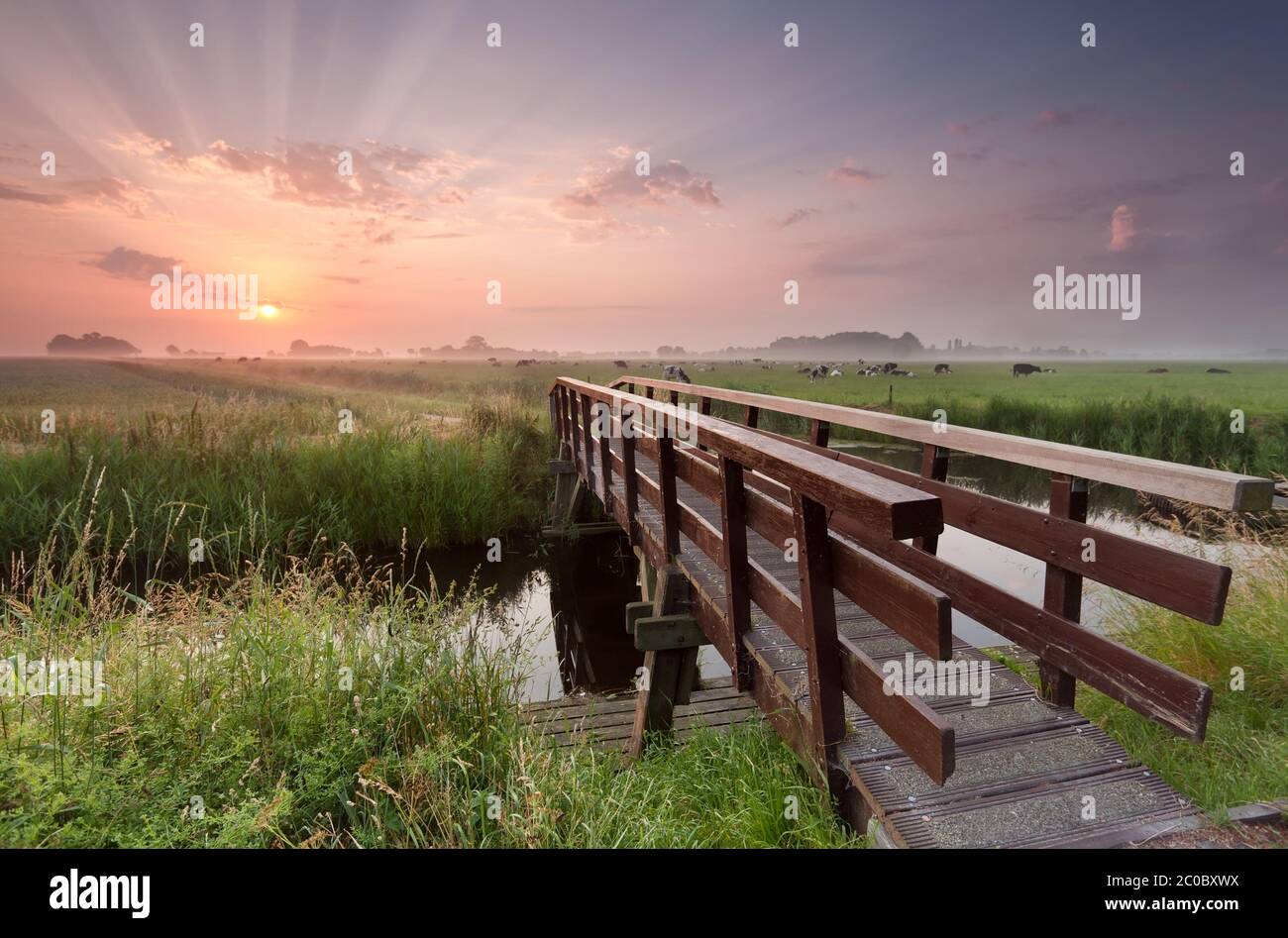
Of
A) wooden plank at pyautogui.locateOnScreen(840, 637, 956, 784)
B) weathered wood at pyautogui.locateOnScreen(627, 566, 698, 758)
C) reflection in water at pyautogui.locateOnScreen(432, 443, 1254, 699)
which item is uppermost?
wooden plank at pyautogui.locateOnScreen(840, 637, 956, 784)

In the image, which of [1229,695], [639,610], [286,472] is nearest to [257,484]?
[286,472]

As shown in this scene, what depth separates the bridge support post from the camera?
4387 millimetres

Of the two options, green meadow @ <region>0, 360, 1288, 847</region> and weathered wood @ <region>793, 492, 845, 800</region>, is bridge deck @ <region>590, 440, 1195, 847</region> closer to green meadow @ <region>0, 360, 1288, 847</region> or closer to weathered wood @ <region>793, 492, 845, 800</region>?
weathered wood @ <region>793, 492, 845, 800</region>

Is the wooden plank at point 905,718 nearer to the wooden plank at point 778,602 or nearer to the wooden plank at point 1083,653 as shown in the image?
the wooden plank at point 778,602

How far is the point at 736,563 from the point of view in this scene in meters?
3.53

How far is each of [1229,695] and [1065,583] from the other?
226cm

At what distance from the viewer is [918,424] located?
13.3ft

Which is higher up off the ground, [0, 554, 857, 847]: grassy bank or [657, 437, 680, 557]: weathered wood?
[657, 437, 680, 557]: weathered wood

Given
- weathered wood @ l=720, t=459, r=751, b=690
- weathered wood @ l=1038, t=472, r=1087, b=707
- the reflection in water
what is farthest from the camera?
the reflection in water

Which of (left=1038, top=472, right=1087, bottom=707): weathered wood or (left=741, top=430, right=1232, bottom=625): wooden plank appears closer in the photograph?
(left=741, top=430, right=1232, bottom=625): wooden plank

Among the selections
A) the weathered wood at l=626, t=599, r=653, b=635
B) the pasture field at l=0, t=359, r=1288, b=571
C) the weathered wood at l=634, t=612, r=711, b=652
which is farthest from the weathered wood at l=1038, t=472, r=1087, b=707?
the pasture field at l=0, t=359, r=1288, b=571

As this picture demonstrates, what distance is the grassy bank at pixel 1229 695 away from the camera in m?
3.20
